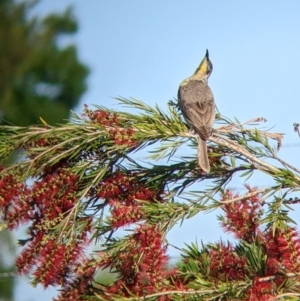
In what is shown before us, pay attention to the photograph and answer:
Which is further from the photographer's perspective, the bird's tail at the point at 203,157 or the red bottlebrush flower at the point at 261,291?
the bird's tail at the point at 203,157

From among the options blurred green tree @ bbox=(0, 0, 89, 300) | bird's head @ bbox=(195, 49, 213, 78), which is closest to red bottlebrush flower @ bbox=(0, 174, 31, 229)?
bird's head @ bbox=(195, 49, 213, 78)

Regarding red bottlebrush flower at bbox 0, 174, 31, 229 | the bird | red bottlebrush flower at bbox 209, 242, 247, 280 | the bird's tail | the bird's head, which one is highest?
the bird's head

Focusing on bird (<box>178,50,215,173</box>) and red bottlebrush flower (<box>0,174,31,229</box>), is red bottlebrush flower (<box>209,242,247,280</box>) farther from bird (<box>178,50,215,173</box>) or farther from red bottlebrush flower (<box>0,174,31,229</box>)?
red bottlebrush flower (<box>0,174,31,229</box>)

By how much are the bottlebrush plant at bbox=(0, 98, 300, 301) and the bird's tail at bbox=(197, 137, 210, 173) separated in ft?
0.09

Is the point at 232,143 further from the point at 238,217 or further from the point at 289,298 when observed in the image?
the point at 289,298

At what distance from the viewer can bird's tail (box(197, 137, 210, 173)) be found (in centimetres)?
259

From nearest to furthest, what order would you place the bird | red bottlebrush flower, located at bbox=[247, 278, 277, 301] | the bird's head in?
1. red bottlebrush flower, located at bbox=[247, 278, 277, 301]
2. the bird
3. the bird's head

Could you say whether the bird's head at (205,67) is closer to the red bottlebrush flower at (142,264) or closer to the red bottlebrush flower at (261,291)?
the red bottlebrush flower at (142,264)

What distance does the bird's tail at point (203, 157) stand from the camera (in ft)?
8.51

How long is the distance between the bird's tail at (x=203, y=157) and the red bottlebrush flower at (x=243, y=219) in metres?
0.20

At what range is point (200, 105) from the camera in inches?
171

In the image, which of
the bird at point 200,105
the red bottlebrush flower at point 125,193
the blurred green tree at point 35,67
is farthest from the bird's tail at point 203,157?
the blurred green tree at point 35,67

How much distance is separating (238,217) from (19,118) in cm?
1812

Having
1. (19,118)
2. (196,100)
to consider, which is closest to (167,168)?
(196,100)
